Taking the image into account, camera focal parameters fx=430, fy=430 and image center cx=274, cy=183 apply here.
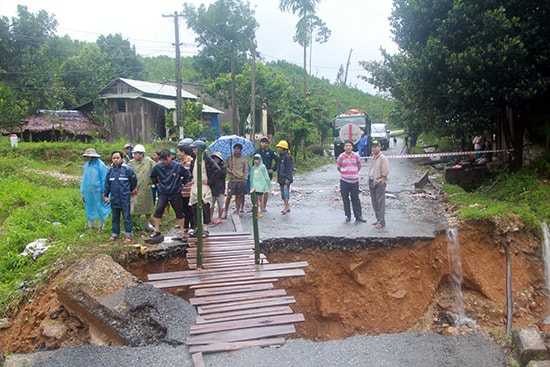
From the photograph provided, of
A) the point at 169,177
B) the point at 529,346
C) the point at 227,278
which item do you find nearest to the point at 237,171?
the point at 169,177

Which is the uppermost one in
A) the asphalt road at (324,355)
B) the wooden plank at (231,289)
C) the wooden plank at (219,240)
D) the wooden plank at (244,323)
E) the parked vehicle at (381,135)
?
the parked vehicle at (381,135)

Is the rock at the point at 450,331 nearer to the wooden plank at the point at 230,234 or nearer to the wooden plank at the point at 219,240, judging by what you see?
the wooden plank at the point at 219,240

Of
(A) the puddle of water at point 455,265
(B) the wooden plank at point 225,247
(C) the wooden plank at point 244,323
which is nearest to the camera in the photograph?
(C) the wooden plank at point 244,323

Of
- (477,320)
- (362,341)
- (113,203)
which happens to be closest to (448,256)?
(477,320)

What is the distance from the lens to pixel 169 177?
7.11m

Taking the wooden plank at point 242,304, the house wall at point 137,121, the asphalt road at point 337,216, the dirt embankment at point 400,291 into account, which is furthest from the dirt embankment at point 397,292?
the house wall at point 137,121

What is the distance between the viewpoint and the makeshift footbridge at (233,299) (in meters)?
4.27

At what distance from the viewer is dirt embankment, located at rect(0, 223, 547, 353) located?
7.59 metres

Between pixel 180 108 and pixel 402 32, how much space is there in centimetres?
1170

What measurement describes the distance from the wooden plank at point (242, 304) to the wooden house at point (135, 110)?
21.9 m

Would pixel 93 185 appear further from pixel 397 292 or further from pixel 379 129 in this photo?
pixel 379 129

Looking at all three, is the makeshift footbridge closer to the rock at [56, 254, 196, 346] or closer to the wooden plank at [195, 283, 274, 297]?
the wooden plank at [195, 283, 274, 297]

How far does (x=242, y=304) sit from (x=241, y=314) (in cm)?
22

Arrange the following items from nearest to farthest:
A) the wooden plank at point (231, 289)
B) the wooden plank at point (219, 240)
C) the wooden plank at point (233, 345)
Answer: the wooden plank at point (233, 345) → the wooden plank at point (231, 289) → the wooden plank at point (219, 240)
